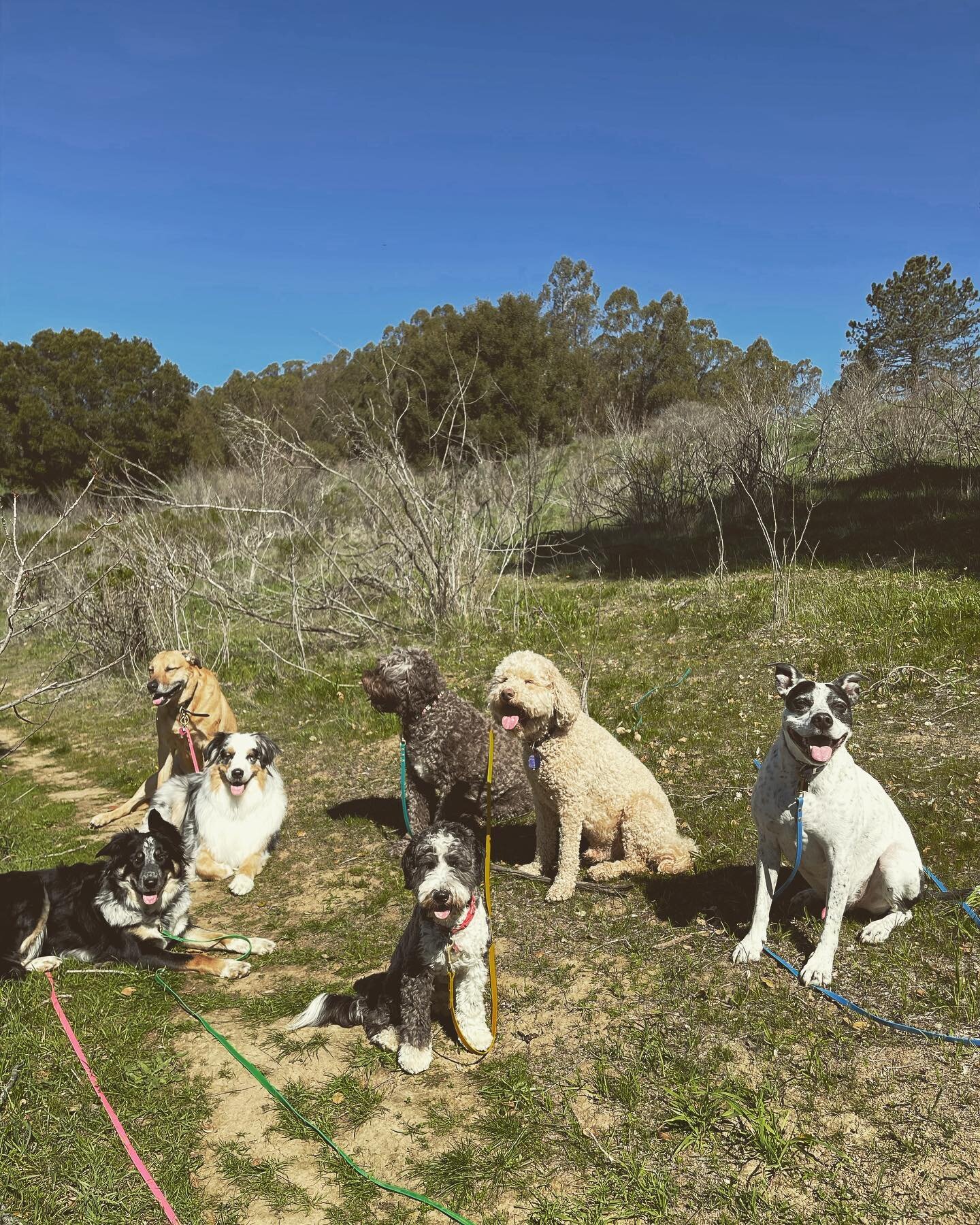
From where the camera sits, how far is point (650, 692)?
8133 millimetres

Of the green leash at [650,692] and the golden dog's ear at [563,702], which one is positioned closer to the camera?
the golden dog's ear at [563,702]

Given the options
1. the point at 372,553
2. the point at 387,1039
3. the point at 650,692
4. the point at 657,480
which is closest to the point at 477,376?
the point at 657,480

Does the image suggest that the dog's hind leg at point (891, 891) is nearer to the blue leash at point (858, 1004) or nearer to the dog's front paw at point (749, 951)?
the blue leash at point (858, 1004)

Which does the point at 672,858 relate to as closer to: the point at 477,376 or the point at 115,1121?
the point at 115,1121

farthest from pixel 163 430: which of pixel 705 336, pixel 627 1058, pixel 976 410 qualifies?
pixel 627 1058

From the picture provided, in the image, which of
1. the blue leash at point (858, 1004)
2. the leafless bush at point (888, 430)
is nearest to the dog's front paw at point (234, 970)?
the blue leash at point (858, 1004)

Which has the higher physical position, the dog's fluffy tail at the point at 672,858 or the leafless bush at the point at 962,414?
the leafless bush at the point at 962,414

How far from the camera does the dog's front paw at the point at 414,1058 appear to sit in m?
3.57

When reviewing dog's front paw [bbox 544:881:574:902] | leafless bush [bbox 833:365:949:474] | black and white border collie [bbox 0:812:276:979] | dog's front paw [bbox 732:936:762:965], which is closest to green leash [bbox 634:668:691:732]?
dog's front paw [bbox 544:881:574:902]

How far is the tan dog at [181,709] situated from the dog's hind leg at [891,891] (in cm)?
512

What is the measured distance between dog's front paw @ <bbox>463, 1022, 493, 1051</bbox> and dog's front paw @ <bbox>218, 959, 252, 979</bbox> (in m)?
1.58

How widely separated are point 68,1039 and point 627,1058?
275 centimetres

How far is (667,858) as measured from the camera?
5094 mm

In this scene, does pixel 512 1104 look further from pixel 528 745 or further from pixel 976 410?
pixel 976 410
